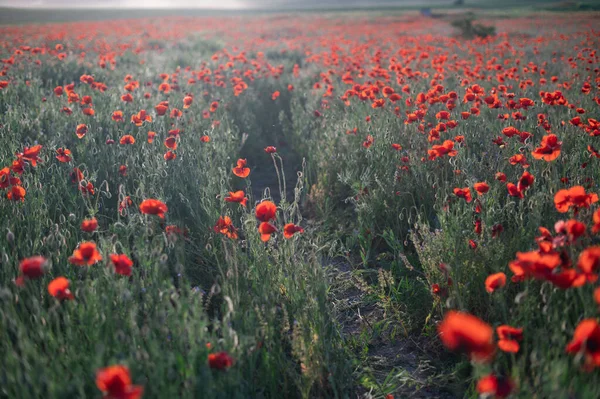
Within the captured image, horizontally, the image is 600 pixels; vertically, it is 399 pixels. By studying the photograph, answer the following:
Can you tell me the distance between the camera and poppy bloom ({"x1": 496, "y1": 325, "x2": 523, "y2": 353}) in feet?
5.22

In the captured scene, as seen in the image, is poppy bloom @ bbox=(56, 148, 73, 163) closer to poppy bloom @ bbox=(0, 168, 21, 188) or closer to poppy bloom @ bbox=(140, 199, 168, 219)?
poppy bloom @ bbox=(0, 168, 21, 188)

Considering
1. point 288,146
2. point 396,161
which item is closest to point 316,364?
point 396,161

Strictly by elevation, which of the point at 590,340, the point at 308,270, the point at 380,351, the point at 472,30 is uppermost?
the point at 472,30

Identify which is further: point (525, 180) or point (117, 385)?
point (525, 180)

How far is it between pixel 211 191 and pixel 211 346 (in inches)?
65.1

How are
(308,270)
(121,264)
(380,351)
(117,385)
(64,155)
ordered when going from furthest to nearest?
(64,155)
(380,351)
(308,270)
(121,264)
(117,385)

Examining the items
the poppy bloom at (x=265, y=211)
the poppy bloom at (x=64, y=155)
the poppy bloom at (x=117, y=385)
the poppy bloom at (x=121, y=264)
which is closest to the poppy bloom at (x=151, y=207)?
the poppy bloom at (x=121, y=264)

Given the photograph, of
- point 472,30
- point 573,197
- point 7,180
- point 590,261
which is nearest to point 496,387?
point 590,261

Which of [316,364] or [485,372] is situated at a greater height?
[485,372]

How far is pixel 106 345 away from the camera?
183cm

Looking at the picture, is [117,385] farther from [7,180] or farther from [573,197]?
[7,180]

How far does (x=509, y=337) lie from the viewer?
1.71 m

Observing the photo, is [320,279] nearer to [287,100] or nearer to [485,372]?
[485,372]

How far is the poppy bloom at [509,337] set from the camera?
159 cm
